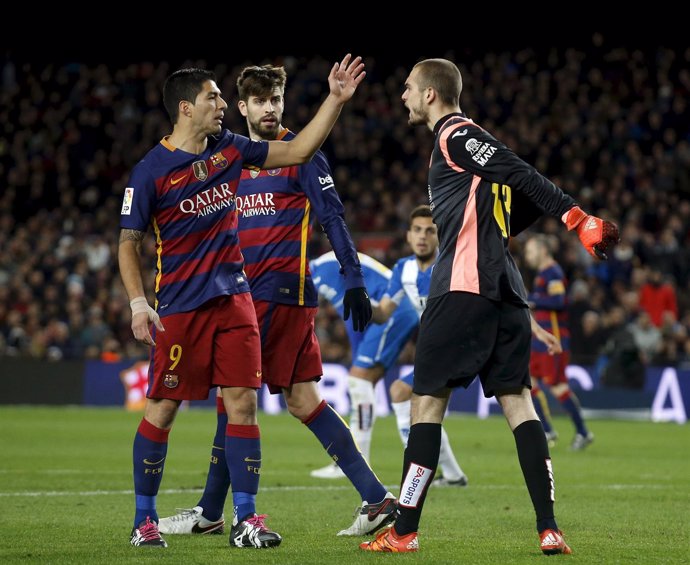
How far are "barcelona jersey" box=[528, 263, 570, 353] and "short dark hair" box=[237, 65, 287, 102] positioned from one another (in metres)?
Result: 7.86

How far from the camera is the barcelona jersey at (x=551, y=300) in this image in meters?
14.4

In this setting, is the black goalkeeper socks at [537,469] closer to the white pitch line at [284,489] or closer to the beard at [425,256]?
the white pitch line at [284,489]

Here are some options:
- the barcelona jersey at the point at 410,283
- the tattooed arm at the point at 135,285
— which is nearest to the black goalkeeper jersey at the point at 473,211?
the tattooed arm at the point at 135,285

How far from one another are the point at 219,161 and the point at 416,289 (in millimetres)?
3821

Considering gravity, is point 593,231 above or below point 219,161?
below

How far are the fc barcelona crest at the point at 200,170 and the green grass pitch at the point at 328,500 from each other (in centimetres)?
186

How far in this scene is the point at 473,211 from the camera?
5723 mm

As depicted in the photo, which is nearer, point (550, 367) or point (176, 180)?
point (176, 180)

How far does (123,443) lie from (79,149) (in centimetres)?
1735

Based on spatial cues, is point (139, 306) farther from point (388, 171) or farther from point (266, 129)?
point (388, 171)

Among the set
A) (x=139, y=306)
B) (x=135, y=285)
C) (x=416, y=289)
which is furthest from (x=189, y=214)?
(x=416, y=289)

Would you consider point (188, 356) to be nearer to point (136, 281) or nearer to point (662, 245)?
point (136, 281)

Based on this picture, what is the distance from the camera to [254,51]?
33438mm

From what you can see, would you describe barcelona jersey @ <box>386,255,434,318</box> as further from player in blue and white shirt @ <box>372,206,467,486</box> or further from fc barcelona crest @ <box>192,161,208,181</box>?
fc barcelona crest @ <box>192,161,208,181</box>
